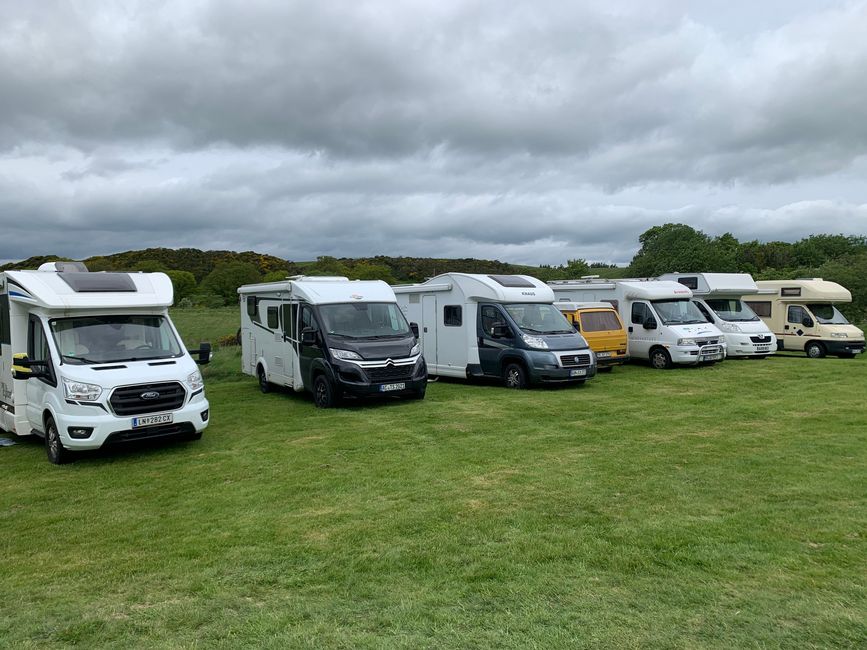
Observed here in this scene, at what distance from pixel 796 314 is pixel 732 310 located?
244 centimetres

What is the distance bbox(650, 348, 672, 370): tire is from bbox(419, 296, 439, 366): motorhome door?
5.98m

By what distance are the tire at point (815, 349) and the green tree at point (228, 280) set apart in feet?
128

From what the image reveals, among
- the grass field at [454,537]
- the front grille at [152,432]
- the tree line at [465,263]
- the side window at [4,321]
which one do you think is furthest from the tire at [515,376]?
the tree line at [465,263]

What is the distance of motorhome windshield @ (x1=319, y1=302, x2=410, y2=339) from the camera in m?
13.0

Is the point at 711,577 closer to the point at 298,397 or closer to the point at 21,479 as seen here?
the point at 21,479

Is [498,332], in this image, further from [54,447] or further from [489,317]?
[54,447]

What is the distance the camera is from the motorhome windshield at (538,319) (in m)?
15.2

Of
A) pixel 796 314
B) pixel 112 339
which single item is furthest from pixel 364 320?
pixel 796 314

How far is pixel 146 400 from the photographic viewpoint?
873cm

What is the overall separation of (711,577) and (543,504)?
2.00 m

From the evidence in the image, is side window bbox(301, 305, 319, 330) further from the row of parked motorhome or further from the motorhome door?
the motorhome door

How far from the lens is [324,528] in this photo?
5.87 m

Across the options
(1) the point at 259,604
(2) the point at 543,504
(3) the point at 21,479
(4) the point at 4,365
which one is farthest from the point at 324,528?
(4) the point at 4,365

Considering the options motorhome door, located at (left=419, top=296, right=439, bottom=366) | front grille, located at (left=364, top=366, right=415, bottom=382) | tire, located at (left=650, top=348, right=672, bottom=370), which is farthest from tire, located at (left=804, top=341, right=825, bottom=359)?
front grille, located at (left=364, top=366, right=415, bottom=382)
